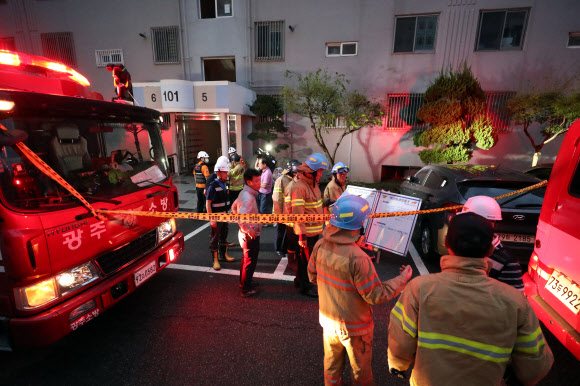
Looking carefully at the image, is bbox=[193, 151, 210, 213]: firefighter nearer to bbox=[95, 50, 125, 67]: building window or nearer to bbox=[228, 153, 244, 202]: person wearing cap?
bbox=[228, 153, 244, 202]: person wearing cap

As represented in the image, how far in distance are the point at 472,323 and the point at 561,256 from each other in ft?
7.07

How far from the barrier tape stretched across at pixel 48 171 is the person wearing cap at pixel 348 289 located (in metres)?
2.33

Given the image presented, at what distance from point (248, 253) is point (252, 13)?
12863 mm

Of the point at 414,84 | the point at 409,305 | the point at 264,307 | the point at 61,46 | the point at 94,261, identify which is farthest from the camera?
the point at 61,46

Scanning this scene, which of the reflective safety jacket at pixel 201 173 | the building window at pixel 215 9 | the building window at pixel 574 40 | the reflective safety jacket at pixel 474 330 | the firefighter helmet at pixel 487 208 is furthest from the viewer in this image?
the building window at pixel 215 9

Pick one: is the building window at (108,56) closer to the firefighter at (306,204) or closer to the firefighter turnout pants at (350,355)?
the firefighter at (306,204)

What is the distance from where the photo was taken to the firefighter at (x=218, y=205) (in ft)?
15.9

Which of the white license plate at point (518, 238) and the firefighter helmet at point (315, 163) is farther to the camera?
the white license plate at point (518, 238)

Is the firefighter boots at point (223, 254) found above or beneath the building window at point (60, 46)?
beneath

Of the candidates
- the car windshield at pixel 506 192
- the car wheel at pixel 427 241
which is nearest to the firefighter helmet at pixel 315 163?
the car windshield at pixel 506 192

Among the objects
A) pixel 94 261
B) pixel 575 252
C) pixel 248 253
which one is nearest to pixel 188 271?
pixel 248 253

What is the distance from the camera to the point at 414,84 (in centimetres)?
1195

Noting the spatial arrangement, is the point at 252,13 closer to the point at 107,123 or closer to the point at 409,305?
the point at 107,123

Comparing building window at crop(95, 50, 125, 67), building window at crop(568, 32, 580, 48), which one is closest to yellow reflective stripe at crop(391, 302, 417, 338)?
building window at crop(568, 32, 580, 48)
